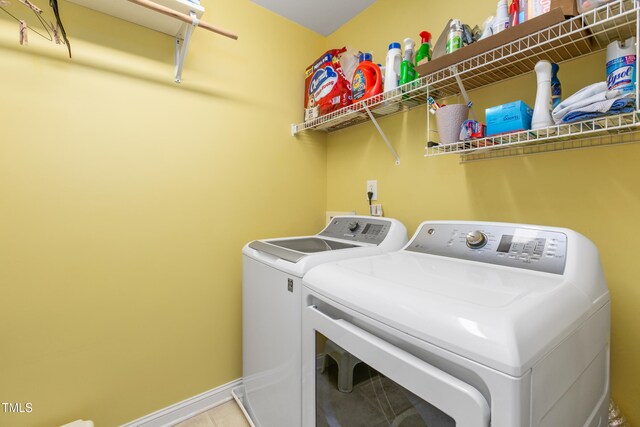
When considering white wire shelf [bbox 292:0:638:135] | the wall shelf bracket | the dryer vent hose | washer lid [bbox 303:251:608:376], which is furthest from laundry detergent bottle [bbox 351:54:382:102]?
the dryer vent hose

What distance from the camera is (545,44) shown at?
94 centimetres

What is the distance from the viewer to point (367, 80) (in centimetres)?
154

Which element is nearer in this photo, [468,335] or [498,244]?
[468,335]

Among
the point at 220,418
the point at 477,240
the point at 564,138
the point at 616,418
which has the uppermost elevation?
the point at 564,138

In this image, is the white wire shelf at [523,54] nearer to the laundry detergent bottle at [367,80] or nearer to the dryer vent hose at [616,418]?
the laundry detergent bottle at [367,80]

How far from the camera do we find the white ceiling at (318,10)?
6.03 ft

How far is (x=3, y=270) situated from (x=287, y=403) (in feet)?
4.28

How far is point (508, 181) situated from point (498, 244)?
38 cm

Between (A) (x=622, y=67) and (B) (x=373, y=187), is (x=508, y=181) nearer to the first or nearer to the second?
(A) (x=622, y=67)

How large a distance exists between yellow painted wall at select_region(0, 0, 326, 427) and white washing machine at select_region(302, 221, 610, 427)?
943mm

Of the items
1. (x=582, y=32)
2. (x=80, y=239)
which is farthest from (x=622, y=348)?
(x=80, y=239)

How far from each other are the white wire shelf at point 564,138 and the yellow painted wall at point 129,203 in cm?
123

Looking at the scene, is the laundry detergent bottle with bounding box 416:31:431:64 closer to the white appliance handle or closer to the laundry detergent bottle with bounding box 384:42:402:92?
the laundry detergent bottle with bounding box 384:42:402:92

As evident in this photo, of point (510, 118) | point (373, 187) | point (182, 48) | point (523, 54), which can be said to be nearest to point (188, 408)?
point (373, 187)
